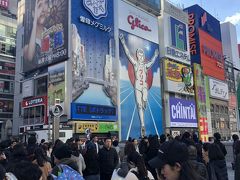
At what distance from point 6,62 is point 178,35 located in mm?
27535

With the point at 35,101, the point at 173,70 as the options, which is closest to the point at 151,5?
the point at 173,70

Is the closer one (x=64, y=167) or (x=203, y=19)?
(x=64, y=167)

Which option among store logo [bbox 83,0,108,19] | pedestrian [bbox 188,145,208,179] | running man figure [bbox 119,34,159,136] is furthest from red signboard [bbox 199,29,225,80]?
pedestrian [bbox 188,145,208,179]

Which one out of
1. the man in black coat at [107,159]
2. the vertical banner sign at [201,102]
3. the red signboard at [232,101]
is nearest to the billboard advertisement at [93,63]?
the vertical banner sign at [201,102]

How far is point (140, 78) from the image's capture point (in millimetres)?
42875

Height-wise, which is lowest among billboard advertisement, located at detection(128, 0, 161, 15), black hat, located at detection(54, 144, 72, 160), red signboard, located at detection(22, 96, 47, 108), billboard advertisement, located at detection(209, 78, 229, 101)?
black hat, located at detection(54, 144, 72, 160)

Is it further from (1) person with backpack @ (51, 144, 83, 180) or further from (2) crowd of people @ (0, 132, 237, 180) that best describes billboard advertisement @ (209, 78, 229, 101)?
(1) person with backpack @ (51, 144, 83, 180)

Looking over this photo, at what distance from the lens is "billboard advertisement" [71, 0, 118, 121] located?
34250 mm

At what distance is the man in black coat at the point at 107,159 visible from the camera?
321 inches

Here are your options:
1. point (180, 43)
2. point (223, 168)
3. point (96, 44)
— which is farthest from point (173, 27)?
point (223, 168)

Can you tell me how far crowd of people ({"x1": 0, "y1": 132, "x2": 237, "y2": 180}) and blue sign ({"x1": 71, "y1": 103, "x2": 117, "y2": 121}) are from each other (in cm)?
2287

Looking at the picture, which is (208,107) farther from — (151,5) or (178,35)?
(151,5)

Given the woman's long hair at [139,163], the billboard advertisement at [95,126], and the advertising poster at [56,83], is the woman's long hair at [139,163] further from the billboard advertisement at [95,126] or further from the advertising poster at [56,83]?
the advertising poster at [56,83]

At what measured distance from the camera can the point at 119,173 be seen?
475cm
